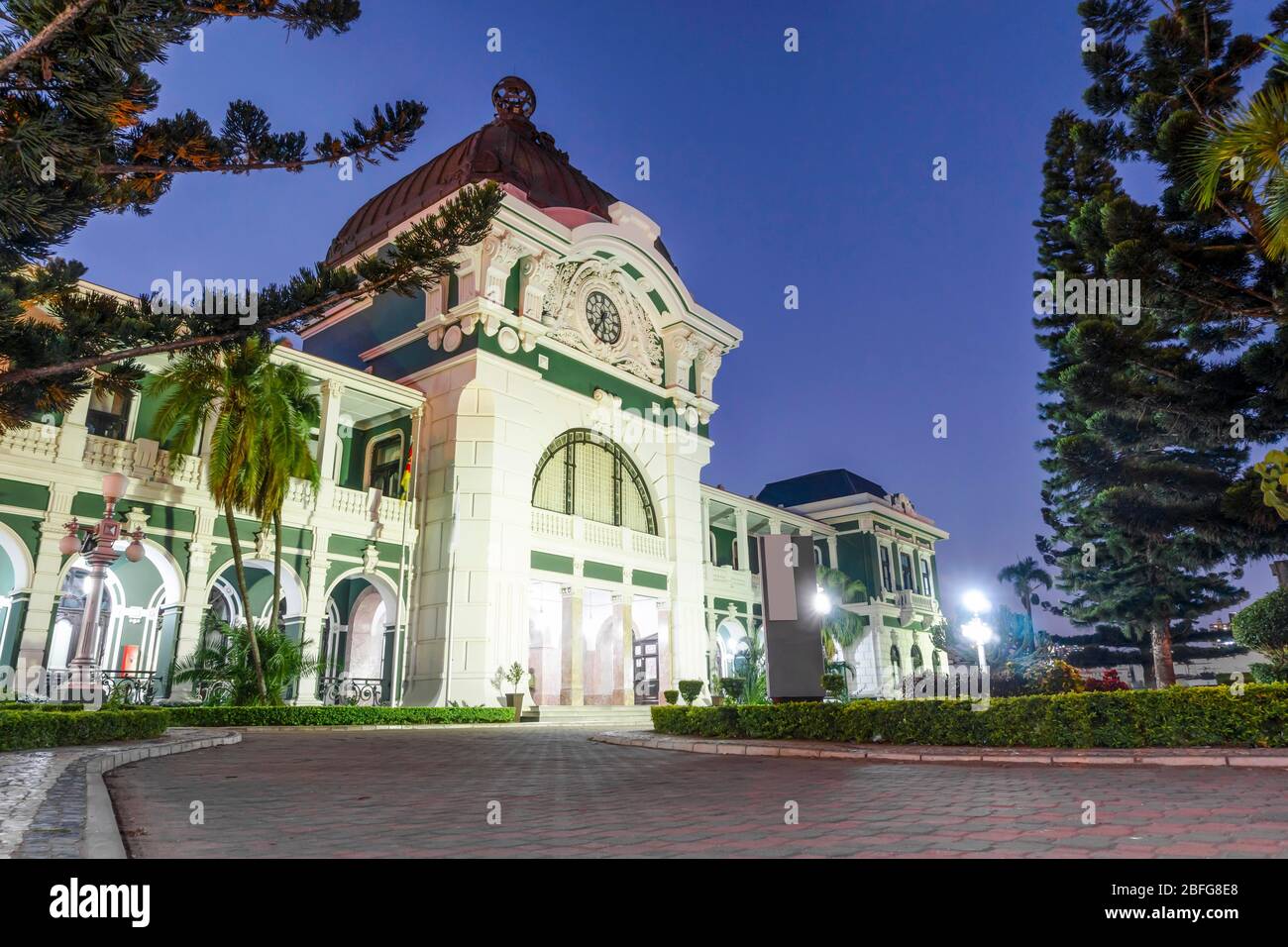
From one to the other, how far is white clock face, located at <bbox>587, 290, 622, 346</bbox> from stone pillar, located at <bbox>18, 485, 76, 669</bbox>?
16.7 m

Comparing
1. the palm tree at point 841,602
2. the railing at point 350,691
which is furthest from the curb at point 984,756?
the palm tree at point 841,602

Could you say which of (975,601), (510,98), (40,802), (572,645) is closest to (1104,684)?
(975,601)

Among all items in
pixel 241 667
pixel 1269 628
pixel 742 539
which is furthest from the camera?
pixel 742 539

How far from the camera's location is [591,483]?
27.5 metres

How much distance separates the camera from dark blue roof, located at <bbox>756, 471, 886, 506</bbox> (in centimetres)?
4769

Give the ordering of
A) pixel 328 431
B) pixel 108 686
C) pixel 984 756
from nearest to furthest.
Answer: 1. pixel 984 756
2. pixel 108 686
3. pixel 328 431

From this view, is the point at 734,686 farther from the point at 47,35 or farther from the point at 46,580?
the point at 47,35

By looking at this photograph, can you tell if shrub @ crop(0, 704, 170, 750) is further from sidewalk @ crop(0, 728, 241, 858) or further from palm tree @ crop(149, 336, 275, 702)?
Result: palm tree @ crop(149, 336, 275, 702)

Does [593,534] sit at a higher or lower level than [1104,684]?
higher

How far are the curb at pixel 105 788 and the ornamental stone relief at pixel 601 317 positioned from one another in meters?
17.1

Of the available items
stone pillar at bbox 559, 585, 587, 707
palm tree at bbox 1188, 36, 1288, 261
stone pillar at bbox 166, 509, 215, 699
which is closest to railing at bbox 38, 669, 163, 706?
stone pillar at bbox 166, 509, 215, 699

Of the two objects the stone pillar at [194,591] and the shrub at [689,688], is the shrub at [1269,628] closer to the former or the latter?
the shrub at [689,688]

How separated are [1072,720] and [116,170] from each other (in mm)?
12371

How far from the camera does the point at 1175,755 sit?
7984 millimetres
